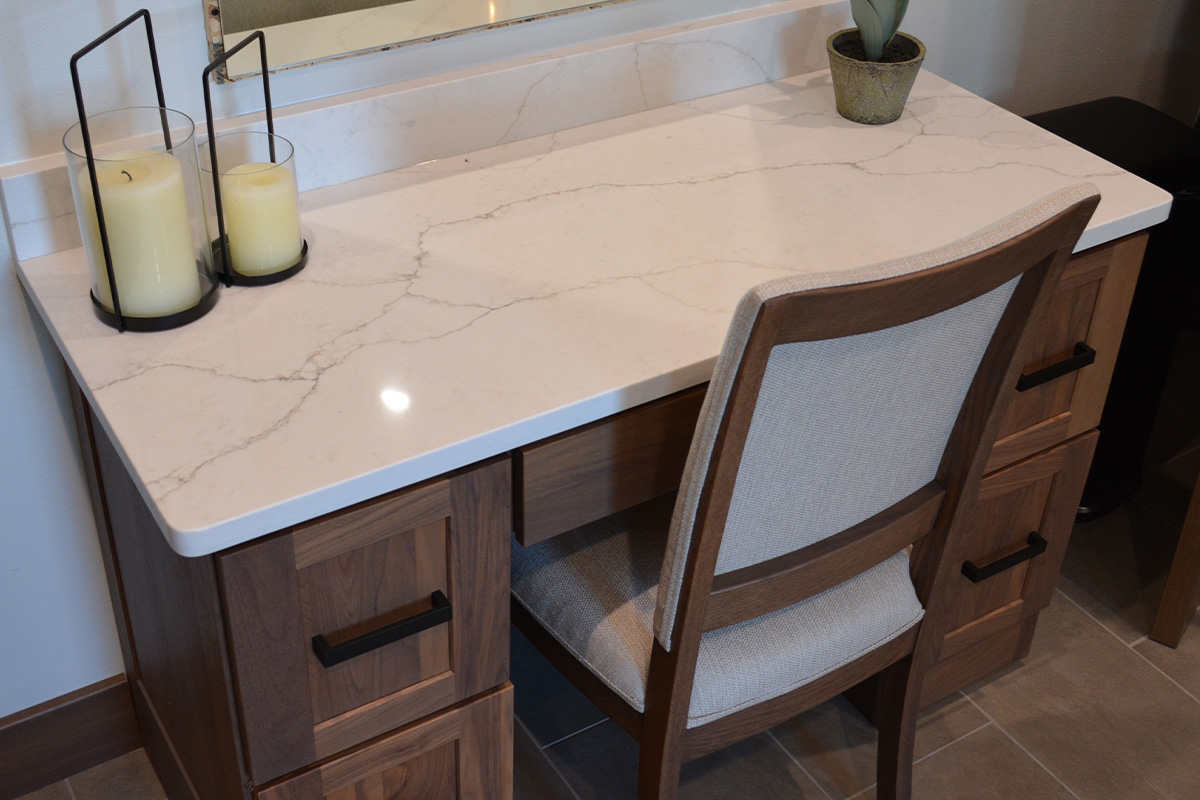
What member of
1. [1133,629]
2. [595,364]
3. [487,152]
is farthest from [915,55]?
[1133,629]

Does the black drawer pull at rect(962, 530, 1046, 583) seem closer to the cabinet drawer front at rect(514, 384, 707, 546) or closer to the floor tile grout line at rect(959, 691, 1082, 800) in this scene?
the floor tile grout line at rect(959, 691, 1082, 800)

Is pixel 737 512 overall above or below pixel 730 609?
above

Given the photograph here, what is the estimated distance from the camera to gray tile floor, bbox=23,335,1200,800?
63.1 inches

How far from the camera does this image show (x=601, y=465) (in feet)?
3.57

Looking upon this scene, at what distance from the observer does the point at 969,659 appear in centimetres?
169

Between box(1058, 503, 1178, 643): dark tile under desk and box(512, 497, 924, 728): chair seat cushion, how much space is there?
0.82m

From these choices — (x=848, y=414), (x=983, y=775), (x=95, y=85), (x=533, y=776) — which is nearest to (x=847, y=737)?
(x=983, y=775)

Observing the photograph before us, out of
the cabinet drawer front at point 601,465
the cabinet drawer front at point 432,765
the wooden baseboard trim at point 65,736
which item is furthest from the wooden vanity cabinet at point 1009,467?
the wooden baseboard trim at point 65,736

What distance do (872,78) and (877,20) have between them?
0.07 m

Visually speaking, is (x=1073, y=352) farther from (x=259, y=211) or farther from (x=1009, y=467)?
(x=259, y=211)

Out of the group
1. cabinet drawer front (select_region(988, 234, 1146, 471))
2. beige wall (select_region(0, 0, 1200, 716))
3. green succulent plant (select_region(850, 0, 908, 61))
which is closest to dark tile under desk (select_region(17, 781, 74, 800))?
beige wall (select_region(0, 0, 1200, 716))

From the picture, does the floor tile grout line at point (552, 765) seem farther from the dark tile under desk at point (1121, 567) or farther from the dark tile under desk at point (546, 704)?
the dark tile under desk at point (1121, 567)

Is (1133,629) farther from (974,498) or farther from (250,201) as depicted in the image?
(250,201)

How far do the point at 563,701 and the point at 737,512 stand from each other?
2.67ft
